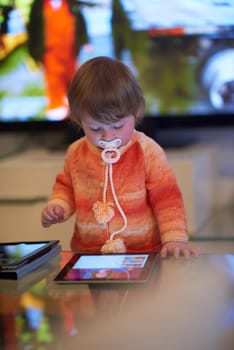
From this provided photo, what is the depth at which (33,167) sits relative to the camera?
2742mm

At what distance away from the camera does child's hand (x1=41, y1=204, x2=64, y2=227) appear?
140 centimetres

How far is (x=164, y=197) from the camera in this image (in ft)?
4.71

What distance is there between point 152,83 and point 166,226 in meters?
1.50

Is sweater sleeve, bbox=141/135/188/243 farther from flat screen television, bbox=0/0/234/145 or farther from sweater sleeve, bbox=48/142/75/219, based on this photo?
flat screen television, bbox=0/0/234/145

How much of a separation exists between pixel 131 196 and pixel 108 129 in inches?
6.7

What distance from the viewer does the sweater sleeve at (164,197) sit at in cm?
139

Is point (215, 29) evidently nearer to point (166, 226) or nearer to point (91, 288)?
point (166, 226)

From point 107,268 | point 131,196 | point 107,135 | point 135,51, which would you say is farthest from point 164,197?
point 135,51

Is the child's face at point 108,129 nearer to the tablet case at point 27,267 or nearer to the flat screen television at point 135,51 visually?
the tablet case at point 27,267

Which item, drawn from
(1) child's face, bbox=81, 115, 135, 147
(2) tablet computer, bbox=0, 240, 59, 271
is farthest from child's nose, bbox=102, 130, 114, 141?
(2) tablet computer, bbox=0, 240, 59, 271

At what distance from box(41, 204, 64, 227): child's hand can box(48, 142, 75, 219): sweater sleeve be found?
0.15 ft

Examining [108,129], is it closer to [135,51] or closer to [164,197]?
[164,197]

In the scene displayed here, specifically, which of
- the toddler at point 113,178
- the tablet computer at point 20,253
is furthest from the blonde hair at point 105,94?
the tablet computer at point 20,253

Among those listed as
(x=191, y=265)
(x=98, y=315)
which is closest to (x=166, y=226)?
(x=191, y=265)
